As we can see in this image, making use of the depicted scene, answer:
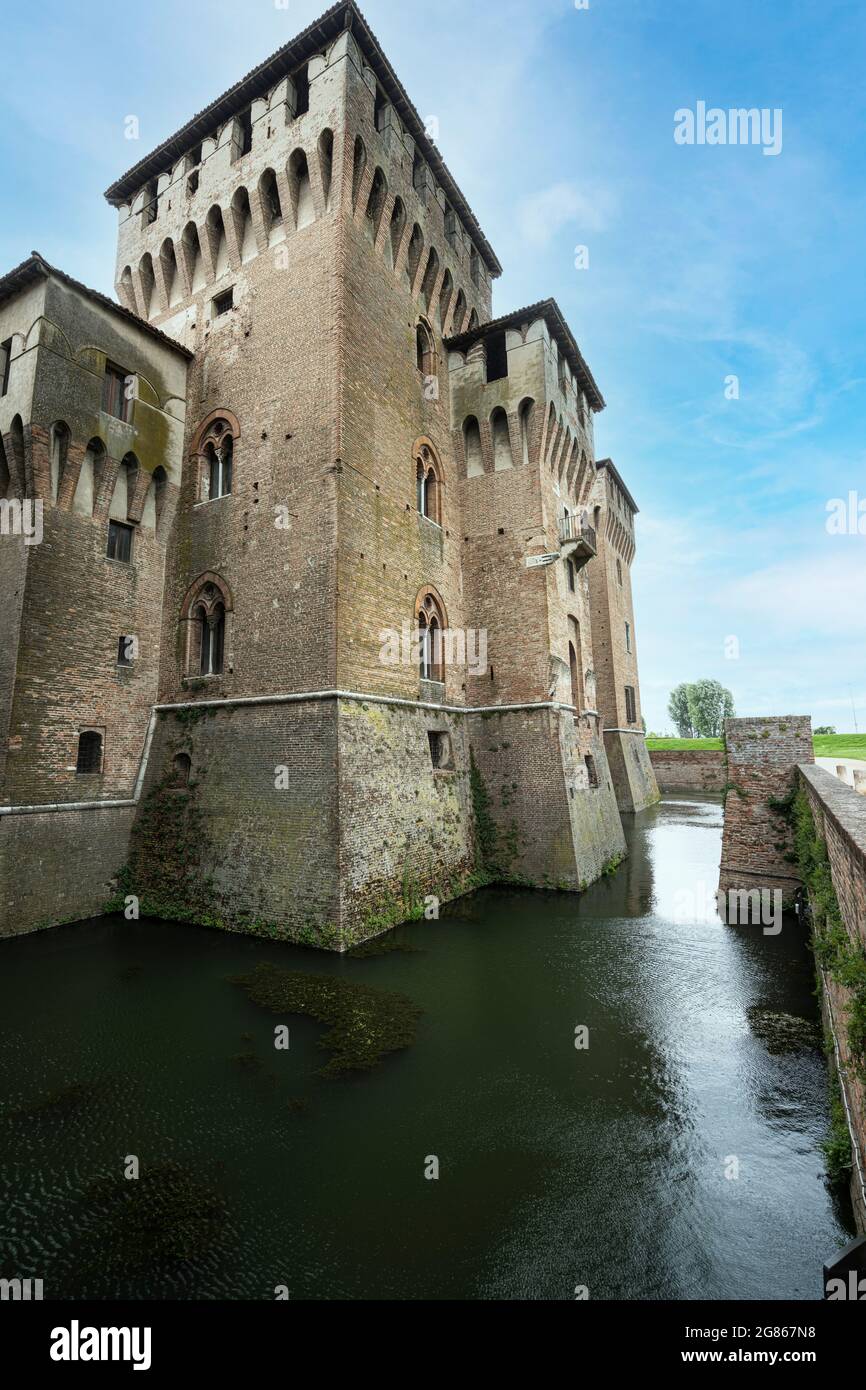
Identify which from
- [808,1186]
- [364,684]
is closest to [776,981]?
[808,1186]

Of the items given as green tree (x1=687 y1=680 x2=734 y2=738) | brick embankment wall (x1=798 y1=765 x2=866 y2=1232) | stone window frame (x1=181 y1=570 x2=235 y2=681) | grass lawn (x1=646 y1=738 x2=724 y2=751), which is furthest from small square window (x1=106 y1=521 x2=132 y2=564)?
green tree (x1=687 y1=680 x2=734 y2=738)

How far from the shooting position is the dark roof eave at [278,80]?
43.6 ft

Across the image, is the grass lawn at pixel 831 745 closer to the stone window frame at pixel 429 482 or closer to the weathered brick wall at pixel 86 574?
the stone window frame at pixel 429 482

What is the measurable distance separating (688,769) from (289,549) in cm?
3531

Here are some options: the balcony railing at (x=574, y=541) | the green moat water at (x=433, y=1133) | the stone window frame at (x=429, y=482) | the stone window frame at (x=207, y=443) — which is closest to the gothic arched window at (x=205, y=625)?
the stone window frame at (x=207, y=443)

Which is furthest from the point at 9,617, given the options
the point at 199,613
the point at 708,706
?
the point at 708,706

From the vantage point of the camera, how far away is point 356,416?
12727mm

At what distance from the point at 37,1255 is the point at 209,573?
11783mm

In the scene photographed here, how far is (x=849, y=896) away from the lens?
512 cm

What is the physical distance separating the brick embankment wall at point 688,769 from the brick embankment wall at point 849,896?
33601 mm

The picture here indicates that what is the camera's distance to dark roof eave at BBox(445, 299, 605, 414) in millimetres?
15781

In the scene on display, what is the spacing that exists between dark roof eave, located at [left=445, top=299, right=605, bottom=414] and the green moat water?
50.8 feet

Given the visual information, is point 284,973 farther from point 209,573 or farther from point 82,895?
point 209,573

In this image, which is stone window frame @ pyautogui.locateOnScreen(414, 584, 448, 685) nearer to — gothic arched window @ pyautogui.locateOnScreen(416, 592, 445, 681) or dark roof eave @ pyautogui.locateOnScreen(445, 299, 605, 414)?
gothic arched window @ pyautogui.locateOnScreen(416, 592, 445, 681)
